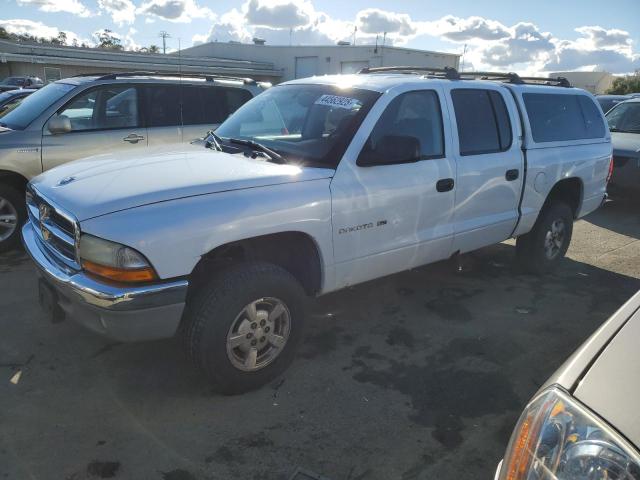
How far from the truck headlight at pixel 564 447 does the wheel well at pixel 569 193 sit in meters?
4.13

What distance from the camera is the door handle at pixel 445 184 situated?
3.88 meters

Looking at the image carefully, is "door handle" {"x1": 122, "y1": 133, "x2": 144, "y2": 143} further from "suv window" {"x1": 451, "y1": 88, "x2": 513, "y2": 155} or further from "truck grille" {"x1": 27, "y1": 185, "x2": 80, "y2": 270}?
"suv window" {"x1": 451, "y1": 88, "x2": 513, "y2": 155}

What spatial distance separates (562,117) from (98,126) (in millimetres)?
5004

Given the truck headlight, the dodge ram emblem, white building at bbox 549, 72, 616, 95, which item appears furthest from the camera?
white building at bbox 549, 72, 616, 95

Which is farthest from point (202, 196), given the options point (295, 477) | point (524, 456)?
point (524, 456)

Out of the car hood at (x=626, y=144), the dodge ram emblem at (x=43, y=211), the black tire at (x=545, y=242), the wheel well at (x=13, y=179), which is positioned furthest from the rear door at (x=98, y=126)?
the car hood at (x=626, y=144)

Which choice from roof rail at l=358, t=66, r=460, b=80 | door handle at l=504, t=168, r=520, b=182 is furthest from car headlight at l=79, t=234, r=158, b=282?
door handle at l=504, t=168, r=520, b=182

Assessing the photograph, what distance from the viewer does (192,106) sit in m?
6.45

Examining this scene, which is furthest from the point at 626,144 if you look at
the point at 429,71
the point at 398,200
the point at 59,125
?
the point at 59,125

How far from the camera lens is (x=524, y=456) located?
1.47 metres

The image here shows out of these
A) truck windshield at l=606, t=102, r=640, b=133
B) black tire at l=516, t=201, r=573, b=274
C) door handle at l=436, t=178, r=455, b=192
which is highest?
truck windshield at l=606, t=102, r=640, b=133

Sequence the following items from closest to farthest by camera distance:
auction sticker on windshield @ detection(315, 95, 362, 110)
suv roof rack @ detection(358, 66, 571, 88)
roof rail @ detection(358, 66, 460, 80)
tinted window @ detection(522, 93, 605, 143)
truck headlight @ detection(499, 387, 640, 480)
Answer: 1. truck headlight @ detection(499, 387, 640, 480)
2. auction sticker on windshield @ detection(315, 95, 362, 110)
3. roof rail @ detection(358, 66, 460, 80)
4. suv roof rack @ detection(358, 66, 571, 88)
5. tinted window @ detection(522, 93, 605, 143)

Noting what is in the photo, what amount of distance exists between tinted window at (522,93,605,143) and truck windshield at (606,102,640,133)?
448cm

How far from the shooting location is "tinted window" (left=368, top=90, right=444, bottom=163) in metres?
3.65
